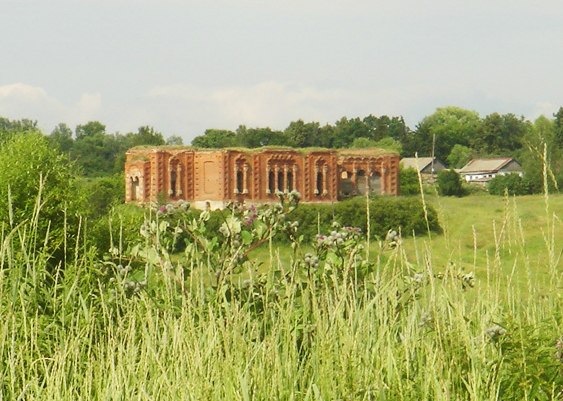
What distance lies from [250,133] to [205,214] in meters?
64.5

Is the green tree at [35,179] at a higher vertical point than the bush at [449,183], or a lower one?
higher

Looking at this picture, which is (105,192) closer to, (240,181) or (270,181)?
(240,181)

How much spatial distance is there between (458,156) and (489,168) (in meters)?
14.4

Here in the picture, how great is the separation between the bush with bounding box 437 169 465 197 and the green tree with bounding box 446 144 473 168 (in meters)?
26.9

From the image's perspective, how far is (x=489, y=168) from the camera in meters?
68.6

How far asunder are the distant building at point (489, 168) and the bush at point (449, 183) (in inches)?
625

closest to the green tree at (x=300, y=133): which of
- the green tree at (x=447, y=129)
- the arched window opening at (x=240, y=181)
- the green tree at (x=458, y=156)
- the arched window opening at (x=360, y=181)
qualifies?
the green tree at (x=447, y=129)

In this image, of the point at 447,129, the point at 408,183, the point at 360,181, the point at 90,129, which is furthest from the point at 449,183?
the point at 90,129

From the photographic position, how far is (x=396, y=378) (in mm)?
3383

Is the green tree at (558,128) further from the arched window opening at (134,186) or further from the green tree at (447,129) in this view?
the arched window opening at (134,186)

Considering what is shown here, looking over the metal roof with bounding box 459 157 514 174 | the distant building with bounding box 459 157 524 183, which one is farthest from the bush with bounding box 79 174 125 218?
the metal roof with bounding box 459 157 514 174

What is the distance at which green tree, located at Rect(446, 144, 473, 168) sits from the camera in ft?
255

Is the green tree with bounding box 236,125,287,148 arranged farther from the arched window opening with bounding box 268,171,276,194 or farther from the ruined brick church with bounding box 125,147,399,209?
the arched window opening with bounding box 268,171,276,194

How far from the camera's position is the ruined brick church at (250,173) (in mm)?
43750
